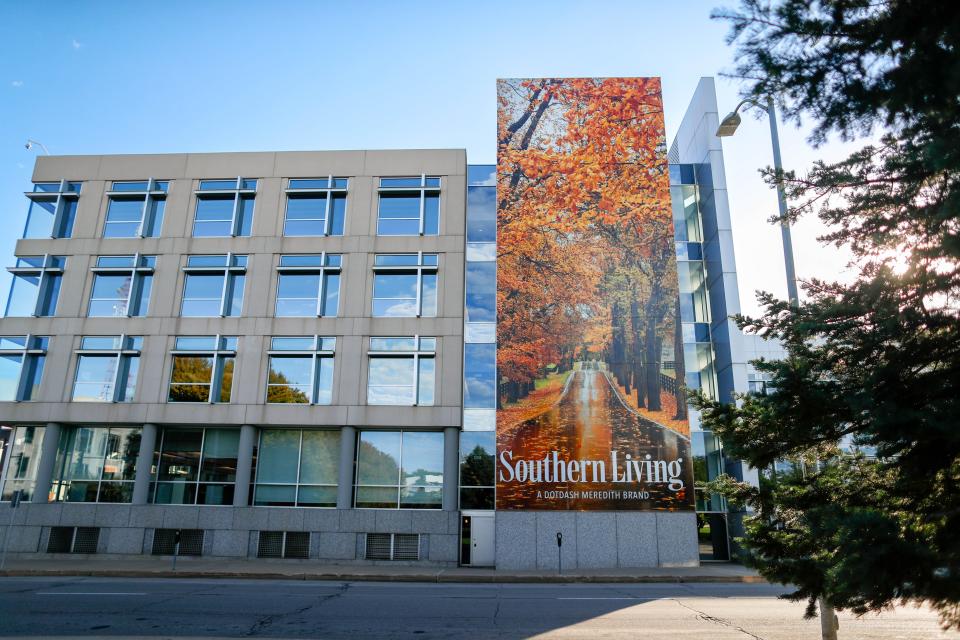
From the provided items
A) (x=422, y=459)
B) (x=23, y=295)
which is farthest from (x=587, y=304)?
(x=23, y=295)

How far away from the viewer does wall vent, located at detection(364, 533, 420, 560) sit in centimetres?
2394

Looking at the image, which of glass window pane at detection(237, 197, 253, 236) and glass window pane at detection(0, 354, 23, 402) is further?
glass window pane at detection(237, 197, 253, 236)

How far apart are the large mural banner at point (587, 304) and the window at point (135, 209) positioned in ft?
51.3

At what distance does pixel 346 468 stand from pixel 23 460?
13.9m

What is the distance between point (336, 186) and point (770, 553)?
24.8 meters

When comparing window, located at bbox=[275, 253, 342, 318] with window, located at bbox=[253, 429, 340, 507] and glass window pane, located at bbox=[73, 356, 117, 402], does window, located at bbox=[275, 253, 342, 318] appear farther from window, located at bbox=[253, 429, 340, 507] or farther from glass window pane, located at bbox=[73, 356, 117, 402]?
glass window pane, located at bbox=[73, 356, 117, 402]

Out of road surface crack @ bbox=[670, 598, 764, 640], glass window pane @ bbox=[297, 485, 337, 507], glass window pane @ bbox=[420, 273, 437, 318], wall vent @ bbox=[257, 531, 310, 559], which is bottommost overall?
road surface crack @ bbox=[670, 598, 764, 640]

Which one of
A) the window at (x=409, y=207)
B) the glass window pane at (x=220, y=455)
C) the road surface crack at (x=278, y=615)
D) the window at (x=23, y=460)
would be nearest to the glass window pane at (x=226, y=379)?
the glass window pane at (x=220, y=455)

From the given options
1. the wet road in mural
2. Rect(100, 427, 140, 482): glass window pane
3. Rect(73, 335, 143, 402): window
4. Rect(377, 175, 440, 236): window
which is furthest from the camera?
Rect(377, 175, 440, 236): window

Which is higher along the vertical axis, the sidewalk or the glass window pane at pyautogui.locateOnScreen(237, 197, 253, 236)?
the glass window pane at pyautogui.locateOnScreen(237, 197, 253, 236)

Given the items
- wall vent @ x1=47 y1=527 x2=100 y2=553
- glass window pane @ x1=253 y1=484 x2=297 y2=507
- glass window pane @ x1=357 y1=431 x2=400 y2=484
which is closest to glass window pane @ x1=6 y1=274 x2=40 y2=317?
wall vent @ x1=47 y1=527 x2=100 y2=553

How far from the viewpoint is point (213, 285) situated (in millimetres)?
27500

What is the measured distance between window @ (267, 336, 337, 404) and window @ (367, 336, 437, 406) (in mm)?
1840

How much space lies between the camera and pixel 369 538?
24250 millimetres
